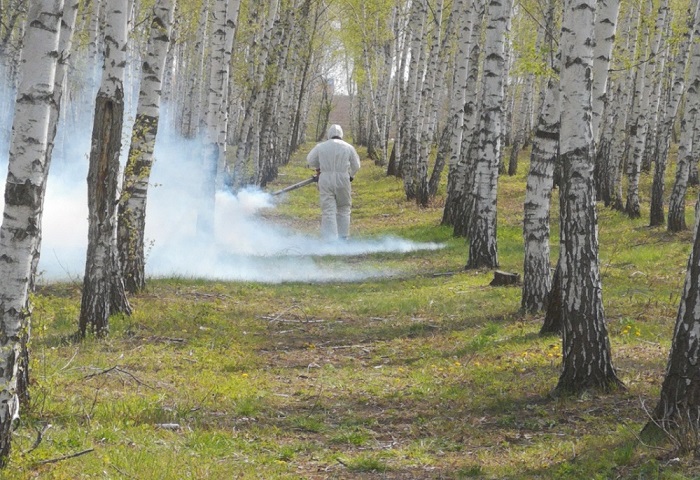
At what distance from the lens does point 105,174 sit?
348 inches

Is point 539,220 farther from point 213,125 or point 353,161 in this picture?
point 213,125

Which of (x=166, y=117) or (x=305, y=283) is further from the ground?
(x=166, y=117)

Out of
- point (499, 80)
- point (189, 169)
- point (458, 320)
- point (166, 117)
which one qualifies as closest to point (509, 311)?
point (458, 320)

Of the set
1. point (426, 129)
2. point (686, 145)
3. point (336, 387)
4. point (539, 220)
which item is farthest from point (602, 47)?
point (426, 129)

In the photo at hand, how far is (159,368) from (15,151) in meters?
3.86

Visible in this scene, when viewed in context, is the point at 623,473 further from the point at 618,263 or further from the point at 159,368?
the point at 618,263

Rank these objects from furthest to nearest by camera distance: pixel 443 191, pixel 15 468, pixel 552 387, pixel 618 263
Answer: pixel 443 191, pixel 618 263, pixel 552 387, pixel 15 468

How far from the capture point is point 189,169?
31234mm

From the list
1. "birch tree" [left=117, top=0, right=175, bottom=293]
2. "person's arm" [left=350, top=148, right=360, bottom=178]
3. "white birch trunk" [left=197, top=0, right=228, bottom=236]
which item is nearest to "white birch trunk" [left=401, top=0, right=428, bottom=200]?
"person's arm" [left=350, top=148, right=360, bottom=178]

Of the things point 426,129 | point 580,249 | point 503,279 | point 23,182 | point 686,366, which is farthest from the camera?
Result: point 426,129

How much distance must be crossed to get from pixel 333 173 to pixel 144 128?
7677mm

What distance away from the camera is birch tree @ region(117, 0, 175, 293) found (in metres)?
10.5

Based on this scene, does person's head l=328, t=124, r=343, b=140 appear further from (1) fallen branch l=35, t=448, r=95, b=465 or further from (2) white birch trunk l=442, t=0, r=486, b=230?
(1) fallen branch l=35, t=448, r=95, b=465

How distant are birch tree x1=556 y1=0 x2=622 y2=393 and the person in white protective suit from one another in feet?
34.4
